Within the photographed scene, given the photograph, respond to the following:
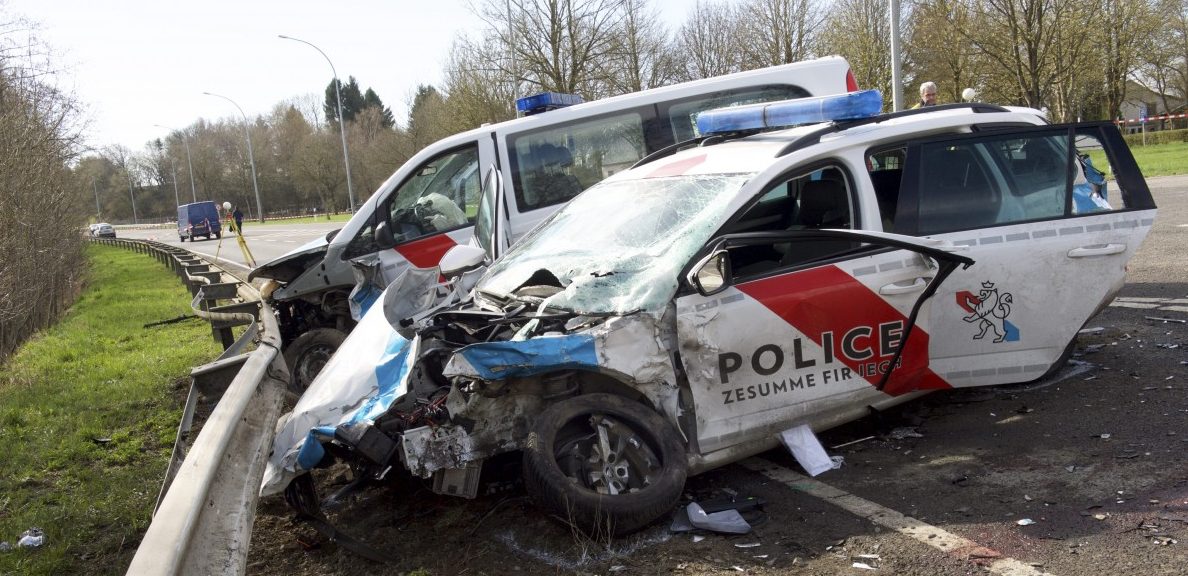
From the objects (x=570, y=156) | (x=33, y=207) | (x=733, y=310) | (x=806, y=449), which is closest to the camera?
(x=733, y=310)

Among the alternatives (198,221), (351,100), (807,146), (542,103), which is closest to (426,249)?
(542,103)

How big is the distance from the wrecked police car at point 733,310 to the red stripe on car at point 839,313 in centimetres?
1

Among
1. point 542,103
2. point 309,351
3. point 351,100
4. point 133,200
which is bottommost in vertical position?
point 309,351

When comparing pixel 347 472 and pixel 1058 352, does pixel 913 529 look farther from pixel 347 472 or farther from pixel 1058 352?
pixel 347 472

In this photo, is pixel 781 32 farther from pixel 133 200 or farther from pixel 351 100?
pixel 133 200

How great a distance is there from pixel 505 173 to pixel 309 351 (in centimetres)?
224

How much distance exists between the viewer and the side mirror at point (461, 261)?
5.38 meters

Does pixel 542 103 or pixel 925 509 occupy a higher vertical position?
pixel 542 103

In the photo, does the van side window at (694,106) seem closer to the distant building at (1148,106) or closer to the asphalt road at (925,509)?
the asphalt road at (925,509)

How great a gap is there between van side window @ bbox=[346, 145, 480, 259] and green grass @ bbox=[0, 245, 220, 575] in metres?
2.32

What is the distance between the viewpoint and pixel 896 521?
3.72 m

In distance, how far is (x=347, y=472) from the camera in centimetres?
525

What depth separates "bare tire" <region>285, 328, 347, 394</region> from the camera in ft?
24.8

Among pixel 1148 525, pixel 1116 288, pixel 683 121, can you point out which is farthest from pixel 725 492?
pixel 683 121
